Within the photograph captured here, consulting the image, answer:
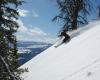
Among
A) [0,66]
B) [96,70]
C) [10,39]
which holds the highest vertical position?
[96,70]

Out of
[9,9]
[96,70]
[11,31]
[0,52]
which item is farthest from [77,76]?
[9,9]

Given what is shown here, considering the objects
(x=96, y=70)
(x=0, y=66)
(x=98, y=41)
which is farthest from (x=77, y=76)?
(x=0, y=66)

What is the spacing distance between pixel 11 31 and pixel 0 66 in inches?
506

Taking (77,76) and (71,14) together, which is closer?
(77,76)

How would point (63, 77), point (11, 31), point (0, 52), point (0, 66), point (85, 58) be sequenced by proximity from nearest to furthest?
point (63, 77), point (85, 58), point (0, 66), point (0, 52), point (11, 31)

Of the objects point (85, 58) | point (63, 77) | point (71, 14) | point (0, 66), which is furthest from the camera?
point (71, 14)

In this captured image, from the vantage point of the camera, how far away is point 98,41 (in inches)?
427

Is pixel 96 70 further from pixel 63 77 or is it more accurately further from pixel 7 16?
pixel 7 16

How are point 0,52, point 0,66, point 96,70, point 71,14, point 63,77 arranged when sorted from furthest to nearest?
point 71,14 < point 0,52 < point 0,66 < point 63,77 < point 96,70

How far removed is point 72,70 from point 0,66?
3.24 meters

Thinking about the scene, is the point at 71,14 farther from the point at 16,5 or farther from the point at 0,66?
the point at 0,66

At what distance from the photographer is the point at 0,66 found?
10820 mm

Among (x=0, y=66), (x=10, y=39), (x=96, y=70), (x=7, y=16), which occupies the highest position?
(x=96, y=70)

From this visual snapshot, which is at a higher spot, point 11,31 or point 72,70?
point 72,70
